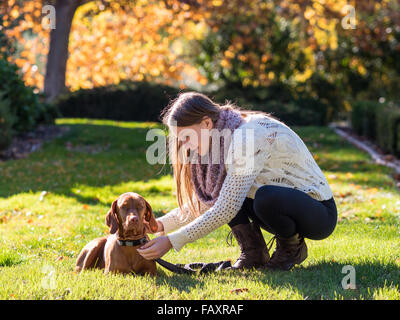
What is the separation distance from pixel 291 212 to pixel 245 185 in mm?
377

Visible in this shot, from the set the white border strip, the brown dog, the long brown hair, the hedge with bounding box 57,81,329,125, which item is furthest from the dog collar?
the hedge with bounding box 57,81,329,125

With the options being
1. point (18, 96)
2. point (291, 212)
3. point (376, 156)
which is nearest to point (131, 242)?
point (291, 212)

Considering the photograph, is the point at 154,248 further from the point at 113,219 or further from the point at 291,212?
the point at 291,212

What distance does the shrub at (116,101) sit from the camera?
18.0 meters

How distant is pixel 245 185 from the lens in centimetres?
375

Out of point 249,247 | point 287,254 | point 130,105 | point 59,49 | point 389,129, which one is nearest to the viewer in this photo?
point 287,254

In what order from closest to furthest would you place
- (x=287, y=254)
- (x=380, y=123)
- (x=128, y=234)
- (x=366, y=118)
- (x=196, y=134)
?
(x=128, y=234) → (x=196, y=134) → (x=287, y=254) → (x=380, y=123) → (x=366, y=118)

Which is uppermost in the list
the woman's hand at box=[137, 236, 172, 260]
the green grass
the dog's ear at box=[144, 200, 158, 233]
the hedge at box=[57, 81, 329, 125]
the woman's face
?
the hedge at box=[57, 81, 329, 125]

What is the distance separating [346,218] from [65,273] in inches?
137

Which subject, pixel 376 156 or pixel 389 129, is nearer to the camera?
pixel 389 129

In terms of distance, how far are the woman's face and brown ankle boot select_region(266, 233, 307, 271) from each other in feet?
2.97

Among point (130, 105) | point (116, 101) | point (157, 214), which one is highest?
point (116, 101)

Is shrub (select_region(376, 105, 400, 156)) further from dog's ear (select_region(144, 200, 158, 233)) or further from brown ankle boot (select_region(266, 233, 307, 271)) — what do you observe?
dog's ear (select_region(144, 200, 158, 233))

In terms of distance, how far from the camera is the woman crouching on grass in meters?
3.73
